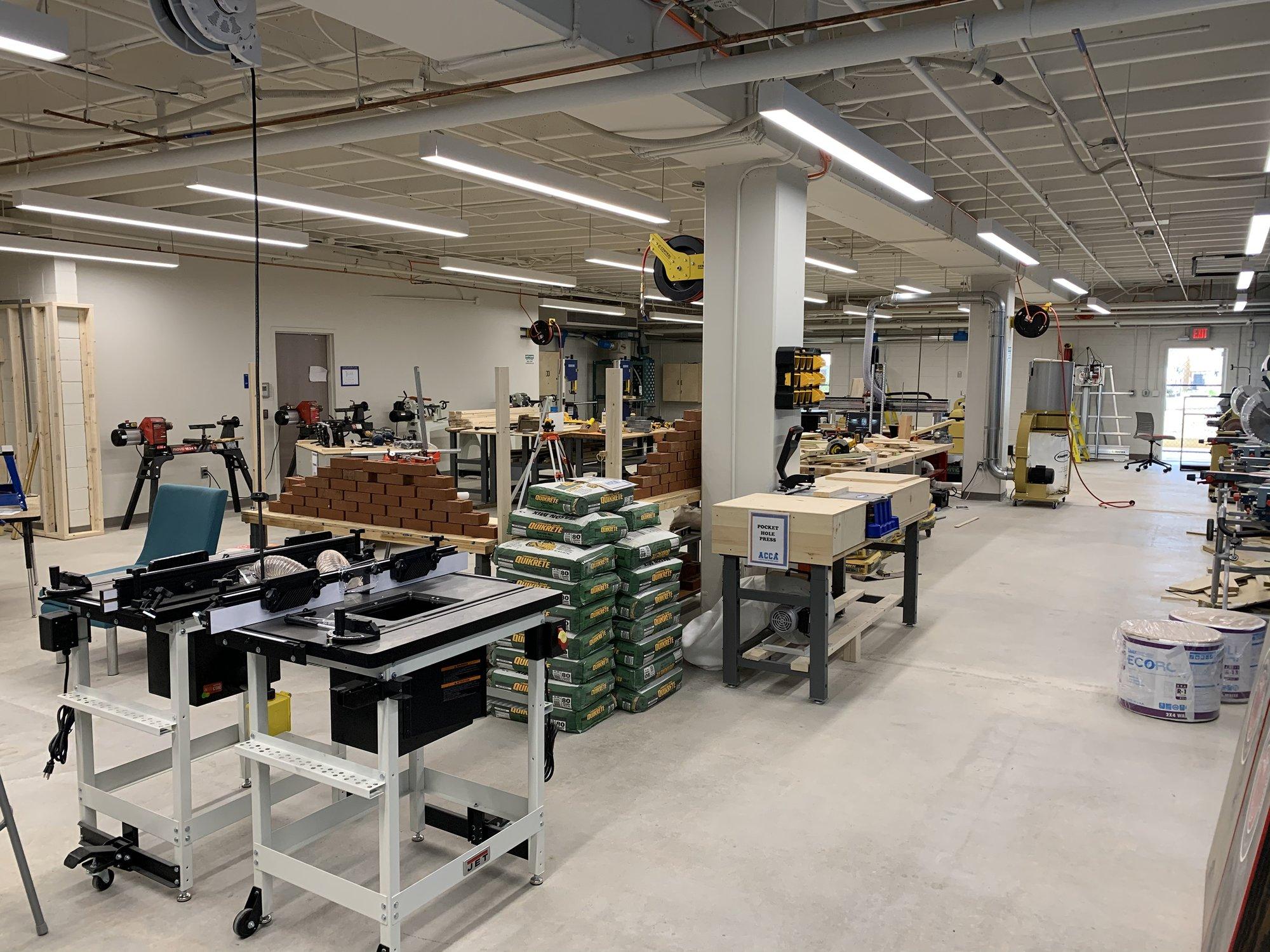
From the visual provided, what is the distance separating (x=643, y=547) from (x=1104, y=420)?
1833 cm

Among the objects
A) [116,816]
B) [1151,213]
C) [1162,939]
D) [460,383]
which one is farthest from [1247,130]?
[460,383]

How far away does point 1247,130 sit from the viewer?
22.0ft

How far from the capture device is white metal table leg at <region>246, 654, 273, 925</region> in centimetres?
278

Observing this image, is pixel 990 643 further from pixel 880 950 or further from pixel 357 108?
pixel 357 108

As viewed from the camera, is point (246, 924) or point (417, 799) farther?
point (417, 799)

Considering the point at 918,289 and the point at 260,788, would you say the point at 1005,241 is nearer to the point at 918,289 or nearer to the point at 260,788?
the point at 918,289

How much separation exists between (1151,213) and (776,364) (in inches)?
232

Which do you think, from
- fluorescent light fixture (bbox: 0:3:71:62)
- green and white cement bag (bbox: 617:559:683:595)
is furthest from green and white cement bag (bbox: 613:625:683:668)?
fluorescent light fixture (bbox: 0:3:71:62)

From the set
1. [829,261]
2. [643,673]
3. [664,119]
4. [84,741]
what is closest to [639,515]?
[643,673]

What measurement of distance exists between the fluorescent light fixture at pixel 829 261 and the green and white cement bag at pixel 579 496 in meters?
5.73

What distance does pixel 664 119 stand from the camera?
495cm

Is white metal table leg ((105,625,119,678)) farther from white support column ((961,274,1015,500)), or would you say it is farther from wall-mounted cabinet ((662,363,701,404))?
wall-mounted cabinet ((662,363,701,404))

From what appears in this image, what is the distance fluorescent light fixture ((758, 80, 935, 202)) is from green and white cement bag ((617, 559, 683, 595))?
235cm

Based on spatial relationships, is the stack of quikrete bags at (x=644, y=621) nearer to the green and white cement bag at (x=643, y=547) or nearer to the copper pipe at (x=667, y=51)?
the green and white cement bag at (x=643, y=547)
